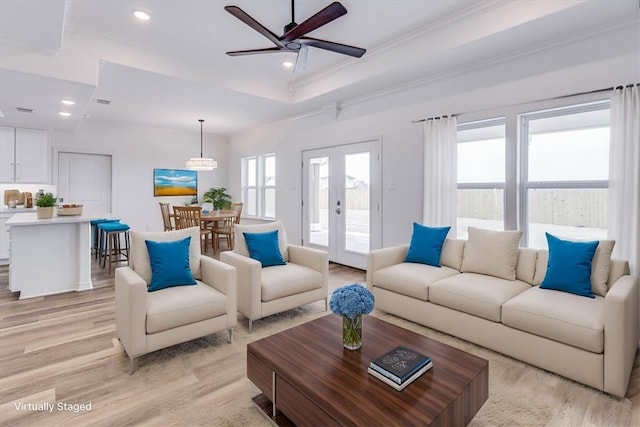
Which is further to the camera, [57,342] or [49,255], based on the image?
[49,255]

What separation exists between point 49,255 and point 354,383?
4.22m

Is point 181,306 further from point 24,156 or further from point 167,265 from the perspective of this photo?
point 24,156

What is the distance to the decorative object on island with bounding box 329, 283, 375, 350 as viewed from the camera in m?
1.80

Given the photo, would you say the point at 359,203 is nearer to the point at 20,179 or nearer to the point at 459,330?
the point at 459,330

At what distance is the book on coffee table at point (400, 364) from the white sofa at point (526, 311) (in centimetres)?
117

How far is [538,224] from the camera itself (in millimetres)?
3523

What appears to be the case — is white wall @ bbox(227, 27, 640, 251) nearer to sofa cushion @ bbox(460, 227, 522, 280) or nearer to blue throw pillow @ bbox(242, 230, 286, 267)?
sofa cushion @ bbox(460, 227, 522, 280)

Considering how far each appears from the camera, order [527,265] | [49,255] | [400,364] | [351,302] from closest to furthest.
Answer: [400,364]
[351,302]
[527,265]
[49,255]

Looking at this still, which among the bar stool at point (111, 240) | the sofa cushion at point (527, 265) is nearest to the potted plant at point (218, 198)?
the bar stool at point (111, 240)

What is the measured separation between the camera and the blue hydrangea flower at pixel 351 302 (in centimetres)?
180

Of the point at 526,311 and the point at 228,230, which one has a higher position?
the point at 228,230

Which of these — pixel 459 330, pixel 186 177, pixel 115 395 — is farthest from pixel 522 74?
pixel 186 177

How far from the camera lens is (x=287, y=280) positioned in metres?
3.22

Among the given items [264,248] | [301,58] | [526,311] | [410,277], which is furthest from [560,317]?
[301,58]
